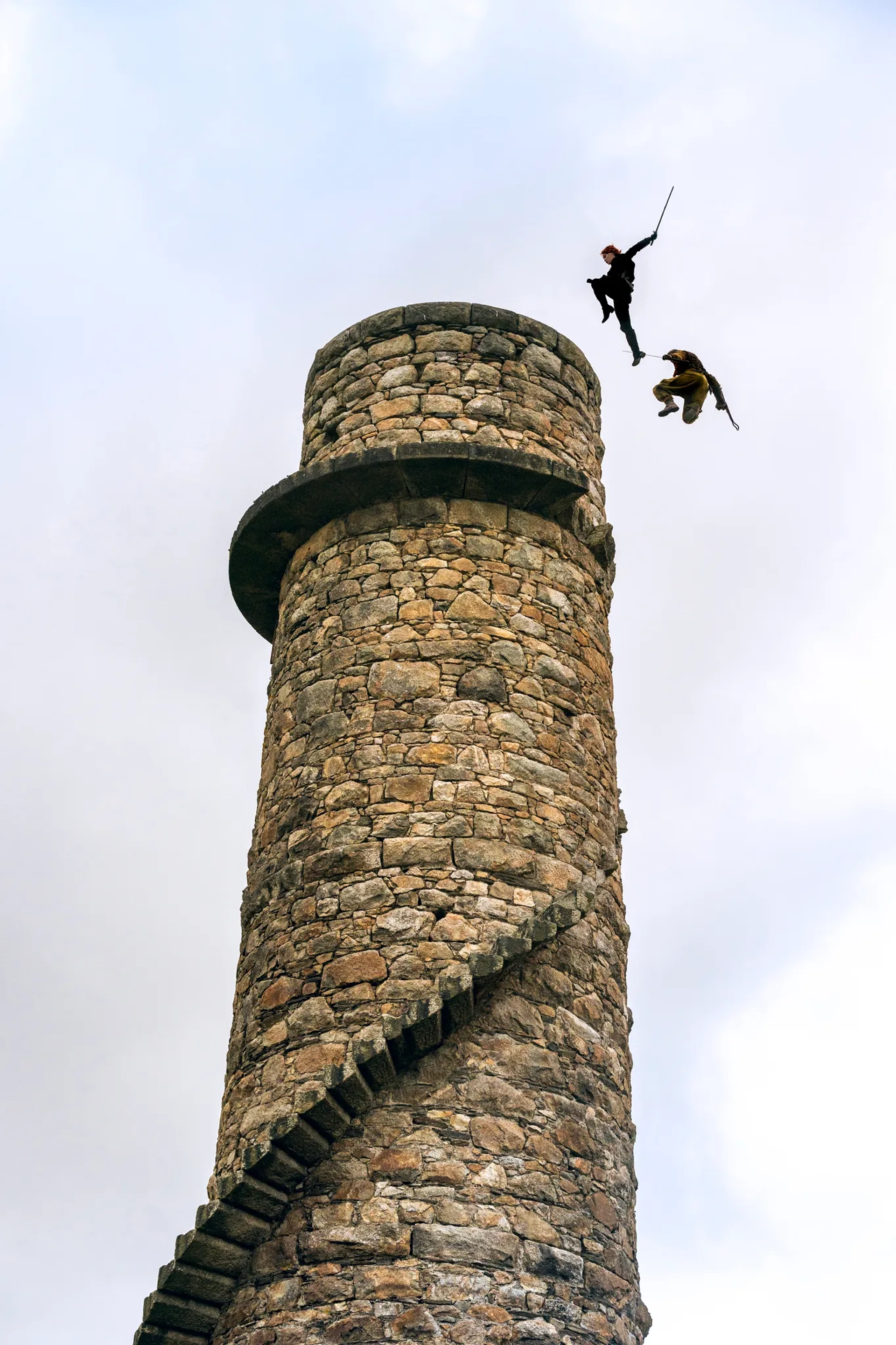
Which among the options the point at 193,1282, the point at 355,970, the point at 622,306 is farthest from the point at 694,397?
the point at 193,1282

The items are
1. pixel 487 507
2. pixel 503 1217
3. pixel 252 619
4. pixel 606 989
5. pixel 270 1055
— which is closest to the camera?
pixel 503 1217

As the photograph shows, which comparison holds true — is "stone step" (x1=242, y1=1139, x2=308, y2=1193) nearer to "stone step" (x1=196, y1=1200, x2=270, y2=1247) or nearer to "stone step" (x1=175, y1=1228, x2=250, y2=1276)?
"stone step" (x1=196, y1=1200, x2=270, y2=1247)

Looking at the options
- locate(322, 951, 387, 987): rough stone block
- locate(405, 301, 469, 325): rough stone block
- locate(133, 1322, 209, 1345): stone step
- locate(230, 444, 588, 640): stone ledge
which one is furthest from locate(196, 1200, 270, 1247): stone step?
locate(405, 301, 469, 325): rough stone block

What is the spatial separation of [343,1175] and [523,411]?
15.8 feet

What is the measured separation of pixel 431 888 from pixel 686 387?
3.81m

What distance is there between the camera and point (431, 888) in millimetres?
7766

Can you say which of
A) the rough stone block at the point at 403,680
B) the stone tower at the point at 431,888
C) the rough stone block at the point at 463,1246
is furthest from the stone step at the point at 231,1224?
the rough stone block at the point at 403,680

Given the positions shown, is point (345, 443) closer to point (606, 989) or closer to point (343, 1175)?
point (606, 989)

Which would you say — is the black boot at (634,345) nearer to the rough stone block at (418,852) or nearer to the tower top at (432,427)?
the tower top at (432,427)

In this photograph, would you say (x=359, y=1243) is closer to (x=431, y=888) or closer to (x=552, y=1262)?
(x=552, y=1262)

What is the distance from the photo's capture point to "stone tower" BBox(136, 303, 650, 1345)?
704 centimetres

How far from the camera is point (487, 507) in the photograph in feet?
30.0

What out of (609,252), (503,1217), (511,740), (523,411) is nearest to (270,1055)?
(503,1217)

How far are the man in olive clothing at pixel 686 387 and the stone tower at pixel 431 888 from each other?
64 cm
